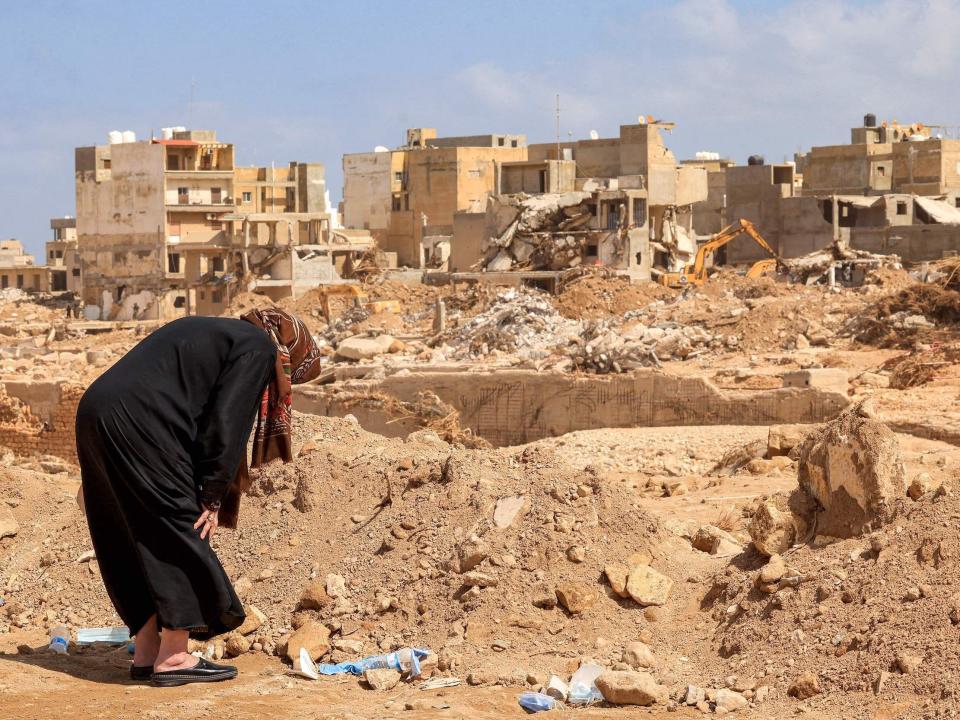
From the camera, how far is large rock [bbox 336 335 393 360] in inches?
895

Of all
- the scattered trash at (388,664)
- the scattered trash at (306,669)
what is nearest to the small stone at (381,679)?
the scattered trash at (388,664)

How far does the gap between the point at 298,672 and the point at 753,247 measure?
35.3 m

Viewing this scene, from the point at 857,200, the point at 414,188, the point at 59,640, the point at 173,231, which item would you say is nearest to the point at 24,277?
the point at 173,231

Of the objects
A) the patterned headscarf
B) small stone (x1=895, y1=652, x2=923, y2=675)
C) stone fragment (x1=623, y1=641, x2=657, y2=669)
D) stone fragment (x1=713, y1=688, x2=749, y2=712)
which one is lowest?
stone fragment (x1=713, y1=688, x2=749, y2=712)

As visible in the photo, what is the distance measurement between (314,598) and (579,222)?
31.3 m

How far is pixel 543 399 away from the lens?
15.2 meters

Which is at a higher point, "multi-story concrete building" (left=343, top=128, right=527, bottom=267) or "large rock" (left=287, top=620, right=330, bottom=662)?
"multi-story concrete building" (left=343, top=128, right=527, bottom=267)

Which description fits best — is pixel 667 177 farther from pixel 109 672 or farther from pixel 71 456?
pixel 109 672

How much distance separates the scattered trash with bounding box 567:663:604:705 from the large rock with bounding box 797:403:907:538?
4.43 ft

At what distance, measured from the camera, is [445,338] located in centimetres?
2655

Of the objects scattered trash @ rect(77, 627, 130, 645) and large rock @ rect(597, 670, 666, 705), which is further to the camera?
scattered trash @ rect(77, 627, 130, 645)

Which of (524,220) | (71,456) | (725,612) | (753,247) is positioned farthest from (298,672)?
(753,247)

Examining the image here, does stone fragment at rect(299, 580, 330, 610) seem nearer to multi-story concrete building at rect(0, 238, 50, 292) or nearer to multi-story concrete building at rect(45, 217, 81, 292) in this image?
multi-story concrete building at rect(45, 217, 81, 292)

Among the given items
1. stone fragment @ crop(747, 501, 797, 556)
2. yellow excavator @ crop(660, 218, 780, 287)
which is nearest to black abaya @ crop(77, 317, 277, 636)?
stone fragment @ crop(747, 501, 797, 556)
